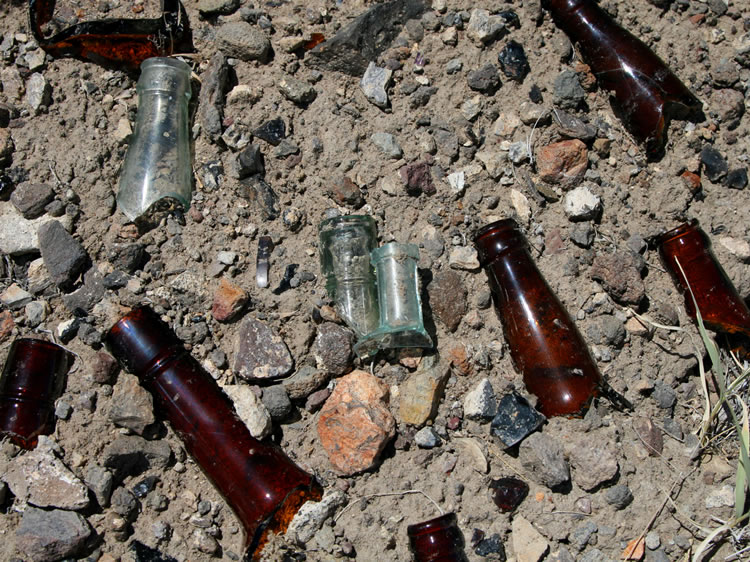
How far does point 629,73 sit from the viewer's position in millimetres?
2387

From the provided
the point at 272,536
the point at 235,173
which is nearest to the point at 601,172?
the point at 235,173

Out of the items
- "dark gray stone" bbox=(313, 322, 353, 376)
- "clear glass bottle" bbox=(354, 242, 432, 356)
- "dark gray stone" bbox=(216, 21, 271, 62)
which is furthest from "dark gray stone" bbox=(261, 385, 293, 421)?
"dark gray stone" bbox=(216, 21, 271, 62)

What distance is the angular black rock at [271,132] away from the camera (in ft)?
7.83

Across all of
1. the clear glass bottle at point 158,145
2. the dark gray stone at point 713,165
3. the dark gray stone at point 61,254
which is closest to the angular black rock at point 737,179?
the dark gray stone at point 713,165

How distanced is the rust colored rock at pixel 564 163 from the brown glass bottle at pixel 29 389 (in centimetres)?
187

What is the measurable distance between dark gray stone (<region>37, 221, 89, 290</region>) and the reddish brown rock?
20 centimetres

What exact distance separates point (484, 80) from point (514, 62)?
0.49ft

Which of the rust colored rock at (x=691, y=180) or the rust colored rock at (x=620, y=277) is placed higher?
the rust colored rock at (x=691, y=180)

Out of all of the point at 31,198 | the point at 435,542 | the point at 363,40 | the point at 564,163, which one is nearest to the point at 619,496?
the point at 435,542

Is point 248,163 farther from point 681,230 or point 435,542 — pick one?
point 681,230

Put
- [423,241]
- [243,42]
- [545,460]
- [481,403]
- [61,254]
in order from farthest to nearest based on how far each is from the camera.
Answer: [243,42], [423,241], [61,254], [481,403], [545,460]

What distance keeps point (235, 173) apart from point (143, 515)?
123 centimetres

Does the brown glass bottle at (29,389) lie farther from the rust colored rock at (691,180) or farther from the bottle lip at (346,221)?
the rust colored rock at (691,180)

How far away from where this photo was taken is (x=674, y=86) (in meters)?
2.38
